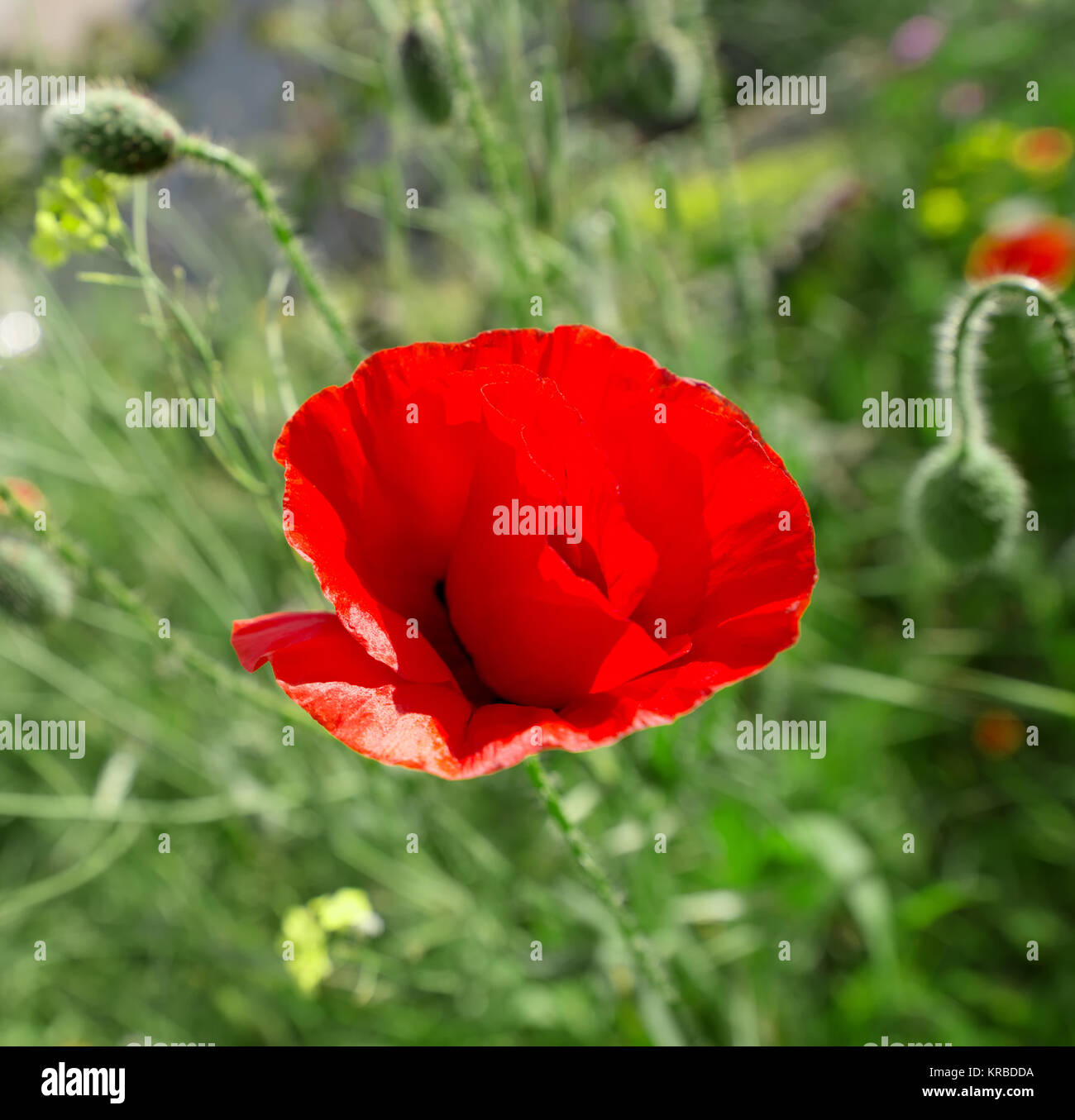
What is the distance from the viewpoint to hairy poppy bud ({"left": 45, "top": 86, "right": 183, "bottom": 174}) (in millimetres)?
791

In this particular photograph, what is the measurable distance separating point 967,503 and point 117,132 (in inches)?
35.6

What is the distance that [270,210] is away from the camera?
0.78m

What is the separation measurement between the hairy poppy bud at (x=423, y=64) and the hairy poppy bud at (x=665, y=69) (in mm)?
543

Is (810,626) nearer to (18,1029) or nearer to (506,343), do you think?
(506,343)

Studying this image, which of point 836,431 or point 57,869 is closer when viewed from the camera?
point 57,869

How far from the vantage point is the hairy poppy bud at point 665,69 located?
1.54 meters

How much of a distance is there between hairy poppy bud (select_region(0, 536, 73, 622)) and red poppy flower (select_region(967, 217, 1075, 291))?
1.58m

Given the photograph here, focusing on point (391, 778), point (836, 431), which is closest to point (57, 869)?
point (391, 778)

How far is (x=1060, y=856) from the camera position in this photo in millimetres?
1505
